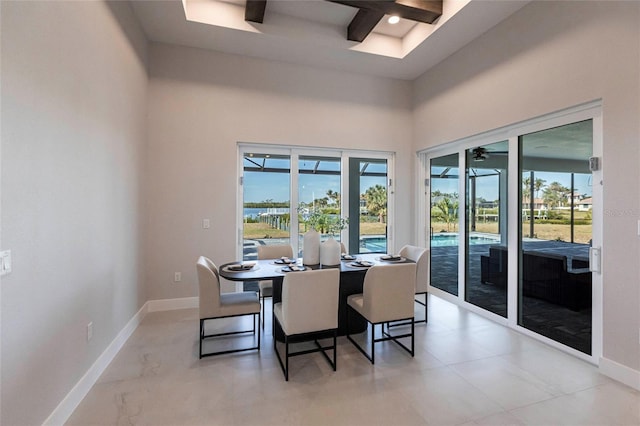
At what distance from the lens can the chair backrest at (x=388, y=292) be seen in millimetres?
2555

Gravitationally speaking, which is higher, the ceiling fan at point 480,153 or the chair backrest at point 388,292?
the ceiling fan at point 480,153

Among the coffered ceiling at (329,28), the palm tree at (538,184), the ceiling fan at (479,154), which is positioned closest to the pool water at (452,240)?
the palm tree at (538,184)

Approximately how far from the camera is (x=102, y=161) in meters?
2.50

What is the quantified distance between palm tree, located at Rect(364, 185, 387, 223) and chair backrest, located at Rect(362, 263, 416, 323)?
7.67ft

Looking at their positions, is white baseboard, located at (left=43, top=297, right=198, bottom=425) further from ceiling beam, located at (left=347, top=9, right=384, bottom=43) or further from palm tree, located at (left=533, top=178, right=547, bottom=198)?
palm tree, located at (left=533, top=178, right=547, bottom=198)

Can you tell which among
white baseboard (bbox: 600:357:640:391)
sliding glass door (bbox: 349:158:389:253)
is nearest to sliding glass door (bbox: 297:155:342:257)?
sliding glass door (bbox: 349:158:389:253)

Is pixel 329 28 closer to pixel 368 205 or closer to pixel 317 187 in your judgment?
pixel 317 187

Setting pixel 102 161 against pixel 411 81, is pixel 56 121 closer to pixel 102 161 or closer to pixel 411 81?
pixel 102 161

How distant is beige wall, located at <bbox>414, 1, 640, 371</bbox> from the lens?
7.47 feet

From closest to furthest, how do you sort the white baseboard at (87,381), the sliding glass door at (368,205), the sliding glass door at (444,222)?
the white baseboard at (87,381)
the sliding glass door at (444,222)
the sliding glass door at (368,205)

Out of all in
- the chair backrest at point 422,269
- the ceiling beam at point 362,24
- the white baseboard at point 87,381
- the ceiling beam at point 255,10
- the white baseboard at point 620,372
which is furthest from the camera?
the chair backrest at point 422,269

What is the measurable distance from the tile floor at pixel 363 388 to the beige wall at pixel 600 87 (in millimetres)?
588

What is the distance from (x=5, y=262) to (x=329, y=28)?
3.94 metres

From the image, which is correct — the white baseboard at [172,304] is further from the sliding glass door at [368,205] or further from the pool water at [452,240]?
the pool water at [452,240]
